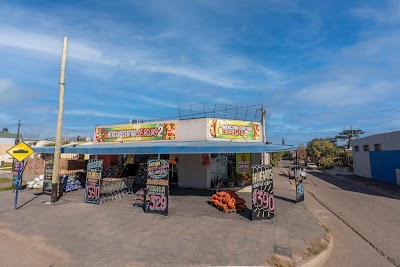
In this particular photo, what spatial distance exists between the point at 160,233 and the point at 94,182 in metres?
6.17

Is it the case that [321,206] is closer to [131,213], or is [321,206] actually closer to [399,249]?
[399,249]

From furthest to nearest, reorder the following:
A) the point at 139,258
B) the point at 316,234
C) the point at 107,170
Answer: the point at 107,170 < the point at 316,234 < the point at 139,258

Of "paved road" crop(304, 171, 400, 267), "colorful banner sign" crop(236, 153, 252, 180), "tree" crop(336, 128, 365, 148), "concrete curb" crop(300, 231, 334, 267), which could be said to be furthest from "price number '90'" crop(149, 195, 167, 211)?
"tree" crop(336, 128, 365, 148)

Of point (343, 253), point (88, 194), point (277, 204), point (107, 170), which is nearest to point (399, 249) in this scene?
point (343, 253)

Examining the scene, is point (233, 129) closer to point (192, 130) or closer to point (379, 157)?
point (192, 130)

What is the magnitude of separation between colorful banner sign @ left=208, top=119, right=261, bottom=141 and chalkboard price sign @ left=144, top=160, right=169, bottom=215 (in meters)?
5.97

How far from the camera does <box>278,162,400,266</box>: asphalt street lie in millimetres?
6951

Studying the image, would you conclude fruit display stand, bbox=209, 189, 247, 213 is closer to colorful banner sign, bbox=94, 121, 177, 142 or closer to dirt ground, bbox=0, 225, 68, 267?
colorful banner sign, bbox=94, 121, 177, 142

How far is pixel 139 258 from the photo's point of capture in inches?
253

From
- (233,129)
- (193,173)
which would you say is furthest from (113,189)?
(233,129)

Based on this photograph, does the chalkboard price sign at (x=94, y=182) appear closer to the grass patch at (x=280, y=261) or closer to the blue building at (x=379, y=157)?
the grass patch at (x=280, y=261)

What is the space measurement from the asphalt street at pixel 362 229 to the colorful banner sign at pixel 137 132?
10331 millimetres

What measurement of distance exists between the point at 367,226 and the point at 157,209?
8.67m

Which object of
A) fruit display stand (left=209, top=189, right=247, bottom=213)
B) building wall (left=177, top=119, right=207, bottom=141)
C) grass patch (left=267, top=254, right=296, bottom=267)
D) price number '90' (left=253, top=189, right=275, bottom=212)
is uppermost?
building wall (left=177, top=119, right=207, bottom=141)
